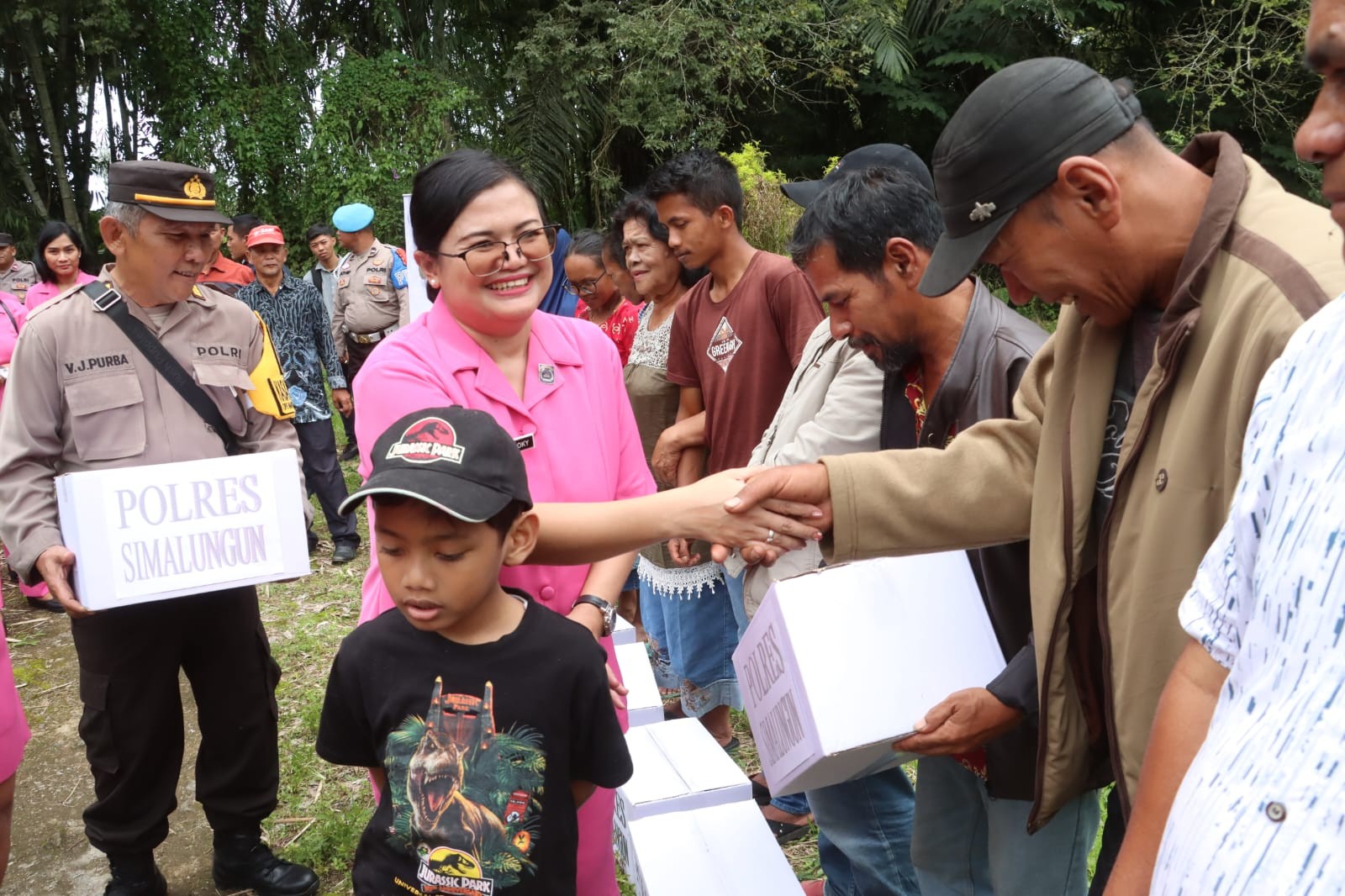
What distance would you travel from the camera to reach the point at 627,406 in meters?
2.51

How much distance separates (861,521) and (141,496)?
6.86 ft

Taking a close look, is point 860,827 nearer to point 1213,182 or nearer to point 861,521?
point 861,521

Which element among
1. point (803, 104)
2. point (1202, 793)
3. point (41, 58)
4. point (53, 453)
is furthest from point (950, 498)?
point (41, 58)

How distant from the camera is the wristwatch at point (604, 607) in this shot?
229cm

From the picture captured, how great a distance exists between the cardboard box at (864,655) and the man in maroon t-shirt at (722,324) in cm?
133

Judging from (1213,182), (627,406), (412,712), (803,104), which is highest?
(803,104)

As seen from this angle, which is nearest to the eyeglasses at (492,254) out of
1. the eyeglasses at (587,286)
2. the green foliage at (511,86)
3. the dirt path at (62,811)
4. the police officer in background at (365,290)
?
the dirt path at (62,811)

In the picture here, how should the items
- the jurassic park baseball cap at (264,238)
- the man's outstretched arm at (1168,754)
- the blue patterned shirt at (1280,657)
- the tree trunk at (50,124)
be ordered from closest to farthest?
the blue patterned shirt at (1280,657) → the man's outstretched arm at (1168,754) → the jurassic park baseball cap at (264,238) → the tree trunk at (50,124)

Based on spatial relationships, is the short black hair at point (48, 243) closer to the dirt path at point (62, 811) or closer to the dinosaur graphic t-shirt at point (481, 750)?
the dirt path at point (62, 811)

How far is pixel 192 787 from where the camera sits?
4164mm

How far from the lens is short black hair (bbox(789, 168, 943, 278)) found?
240cm

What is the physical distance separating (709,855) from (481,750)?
1.21 meters

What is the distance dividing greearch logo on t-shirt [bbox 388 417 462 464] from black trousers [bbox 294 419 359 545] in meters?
5.54

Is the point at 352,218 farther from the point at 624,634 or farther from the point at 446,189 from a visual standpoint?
the point at 446,189
